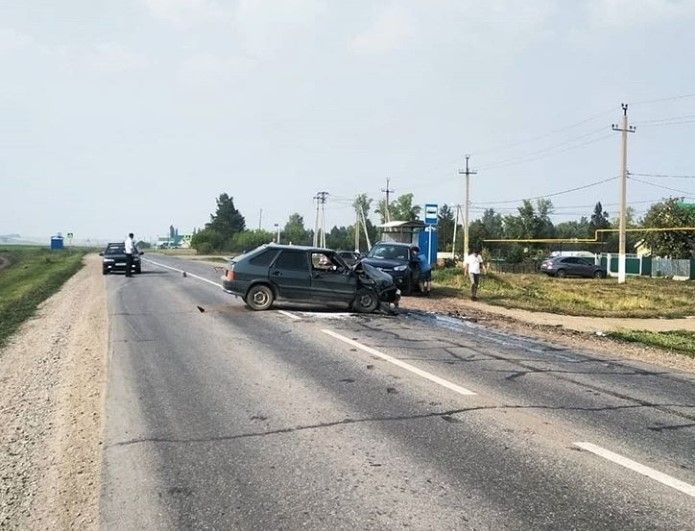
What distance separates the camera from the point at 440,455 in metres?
5.68

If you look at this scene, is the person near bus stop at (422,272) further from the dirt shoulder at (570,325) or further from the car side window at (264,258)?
the car side window at (264,258)

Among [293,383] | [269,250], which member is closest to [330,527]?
[293,383]

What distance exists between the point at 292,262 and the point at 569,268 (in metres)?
38.4

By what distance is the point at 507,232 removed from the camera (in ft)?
330

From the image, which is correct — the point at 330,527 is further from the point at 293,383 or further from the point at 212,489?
the point at 293,383

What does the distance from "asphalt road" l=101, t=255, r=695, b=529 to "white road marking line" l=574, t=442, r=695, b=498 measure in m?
0.02

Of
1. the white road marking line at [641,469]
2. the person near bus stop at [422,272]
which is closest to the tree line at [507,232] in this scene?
the person near bus stop at [422,272]

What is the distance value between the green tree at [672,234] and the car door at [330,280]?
5061cm

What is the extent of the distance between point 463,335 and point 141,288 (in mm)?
13986

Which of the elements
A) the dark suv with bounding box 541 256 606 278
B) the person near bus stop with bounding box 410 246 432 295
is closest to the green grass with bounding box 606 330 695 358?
the person near bus stop with bounding box 410 246 432 295

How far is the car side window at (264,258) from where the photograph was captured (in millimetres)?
17281

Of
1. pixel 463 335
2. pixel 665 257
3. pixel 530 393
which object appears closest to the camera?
pixel 530 393

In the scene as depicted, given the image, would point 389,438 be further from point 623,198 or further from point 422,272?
point 623,198

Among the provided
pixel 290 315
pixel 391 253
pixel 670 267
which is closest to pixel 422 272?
pixel 391 253
